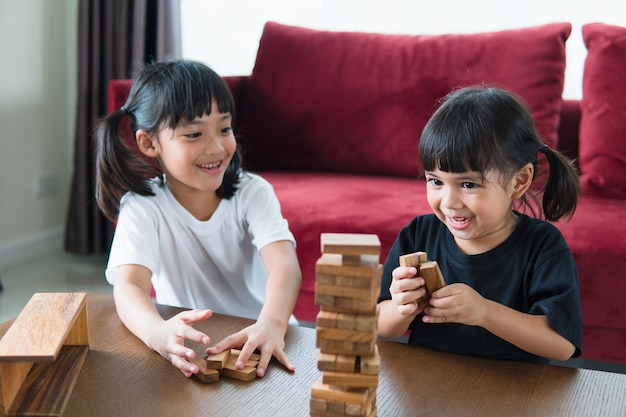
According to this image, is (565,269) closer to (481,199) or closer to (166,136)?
(481,199)

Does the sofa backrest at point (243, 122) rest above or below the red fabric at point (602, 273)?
above

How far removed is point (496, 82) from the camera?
236 centimetres

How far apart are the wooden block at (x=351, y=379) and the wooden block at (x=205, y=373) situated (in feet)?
0.76

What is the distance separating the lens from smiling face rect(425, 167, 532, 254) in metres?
1.14

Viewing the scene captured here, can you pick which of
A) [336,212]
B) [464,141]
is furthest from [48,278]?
[464,141]

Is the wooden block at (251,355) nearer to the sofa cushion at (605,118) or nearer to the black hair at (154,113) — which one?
the black hair at (154,113)

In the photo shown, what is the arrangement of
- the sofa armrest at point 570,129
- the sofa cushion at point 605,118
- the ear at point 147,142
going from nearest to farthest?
the ear at point 147,142 < the sofa cushion at point 605,118 < the sofa armrest at point 570,129

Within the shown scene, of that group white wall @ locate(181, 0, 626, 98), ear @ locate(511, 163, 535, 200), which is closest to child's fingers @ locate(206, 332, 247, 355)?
ear @ locate(511, 163, 535, 200)

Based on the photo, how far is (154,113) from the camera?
152 centimetres

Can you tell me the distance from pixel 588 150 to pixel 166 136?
140 centimetres

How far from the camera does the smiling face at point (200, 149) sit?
1.49m

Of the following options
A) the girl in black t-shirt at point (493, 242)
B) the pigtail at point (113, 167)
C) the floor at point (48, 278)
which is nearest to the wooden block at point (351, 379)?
the girl in black t-shirt at point (493, 242)

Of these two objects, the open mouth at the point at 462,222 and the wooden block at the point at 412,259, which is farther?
Result: the open mouth at the point at 462,222

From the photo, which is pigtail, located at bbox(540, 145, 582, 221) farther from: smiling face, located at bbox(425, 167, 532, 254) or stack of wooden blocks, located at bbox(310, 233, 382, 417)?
stack of wooden blocks, located at bbox(310, 233, 382, 417)
